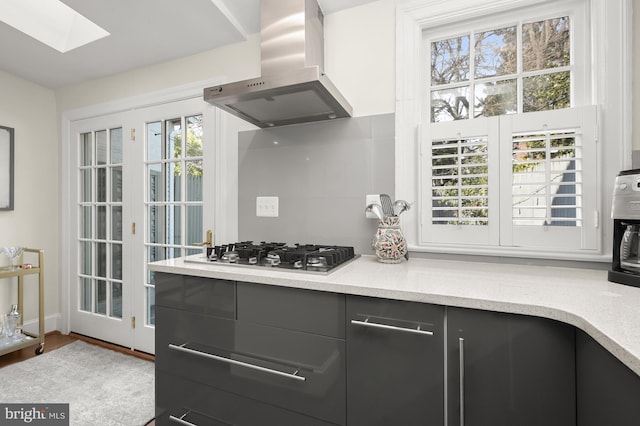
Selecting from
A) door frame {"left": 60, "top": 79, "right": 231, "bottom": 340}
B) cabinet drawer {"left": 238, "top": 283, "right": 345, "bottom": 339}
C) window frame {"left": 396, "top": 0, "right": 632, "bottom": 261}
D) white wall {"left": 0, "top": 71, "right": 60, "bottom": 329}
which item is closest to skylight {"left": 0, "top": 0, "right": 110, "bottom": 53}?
door frame {"left": 60, "top": 79, "right": 231, "bottom": 340}

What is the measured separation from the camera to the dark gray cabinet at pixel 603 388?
2.04 ft

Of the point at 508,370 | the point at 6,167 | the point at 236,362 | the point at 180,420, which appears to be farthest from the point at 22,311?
the point at 508,370

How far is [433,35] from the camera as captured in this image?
1688 millimetres

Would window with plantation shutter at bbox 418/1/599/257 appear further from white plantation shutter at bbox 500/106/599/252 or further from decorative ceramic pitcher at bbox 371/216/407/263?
decorative ceramic pitcher at bbox 371/216/407/263

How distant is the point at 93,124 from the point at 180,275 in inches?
90.5

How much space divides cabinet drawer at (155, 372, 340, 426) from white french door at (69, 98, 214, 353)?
110cm

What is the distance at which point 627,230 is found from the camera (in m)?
1.07

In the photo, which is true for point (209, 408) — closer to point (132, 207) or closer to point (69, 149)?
point (132, 207)

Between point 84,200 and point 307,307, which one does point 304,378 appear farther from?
point 84,200

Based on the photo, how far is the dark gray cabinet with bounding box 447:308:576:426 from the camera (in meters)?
0.82

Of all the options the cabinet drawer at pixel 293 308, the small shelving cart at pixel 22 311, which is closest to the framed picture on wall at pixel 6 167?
the small shelving cart at pixel 22 311

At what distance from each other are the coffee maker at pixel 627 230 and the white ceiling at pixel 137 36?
1574mm

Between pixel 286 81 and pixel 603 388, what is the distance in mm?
1427

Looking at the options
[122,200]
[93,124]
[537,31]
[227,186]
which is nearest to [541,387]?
[537,31]
